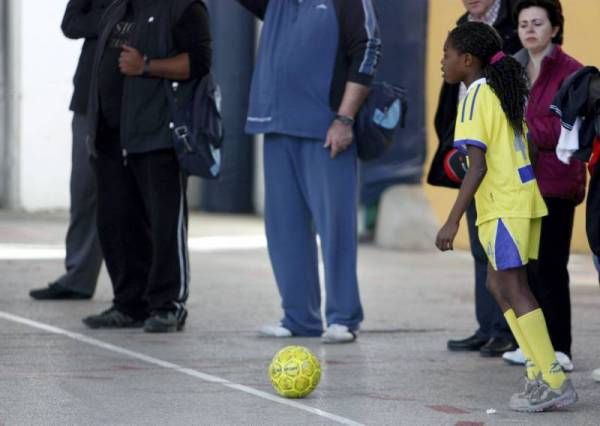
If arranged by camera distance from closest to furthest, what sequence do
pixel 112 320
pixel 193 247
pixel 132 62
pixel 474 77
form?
pixel 474 77 → pixel 132 62 → pixel 112 320 → pixel 193 247

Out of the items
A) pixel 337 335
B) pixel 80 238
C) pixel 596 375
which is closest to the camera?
pixel 596 375

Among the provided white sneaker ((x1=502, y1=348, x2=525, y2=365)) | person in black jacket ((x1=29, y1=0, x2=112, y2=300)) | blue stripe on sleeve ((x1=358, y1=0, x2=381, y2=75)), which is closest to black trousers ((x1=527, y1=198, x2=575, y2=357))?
Answer: white sneaker ((x1=502, y1=348, x2=525, y2=365))

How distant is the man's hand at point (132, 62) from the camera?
8648mm

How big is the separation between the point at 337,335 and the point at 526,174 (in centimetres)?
199

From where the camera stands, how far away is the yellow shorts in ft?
22.2

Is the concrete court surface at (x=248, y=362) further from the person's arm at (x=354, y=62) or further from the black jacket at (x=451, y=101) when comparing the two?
the person's arm at (x=354, y=62)

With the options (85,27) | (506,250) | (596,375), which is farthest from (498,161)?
(85,27)

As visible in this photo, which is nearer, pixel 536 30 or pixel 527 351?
pixel 527 351

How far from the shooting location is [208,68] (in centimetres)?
886

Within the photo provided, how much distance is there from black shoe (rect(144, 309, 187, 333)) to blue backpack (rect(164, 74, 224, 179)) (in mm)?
737

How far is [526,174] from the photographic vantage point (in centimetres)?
685

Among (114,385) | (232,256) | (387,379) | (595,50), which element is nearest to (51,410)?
(114,385)

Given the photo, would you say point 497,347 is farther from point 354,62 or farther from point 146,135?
point 146,135

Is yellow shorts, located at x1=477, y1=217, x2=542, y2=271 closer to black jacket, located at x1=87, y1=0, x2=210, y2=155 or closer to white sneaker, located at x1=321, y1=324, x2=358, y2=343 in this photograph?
white sneaker, located at x1=321, y1=324, x2=358, y2=343
